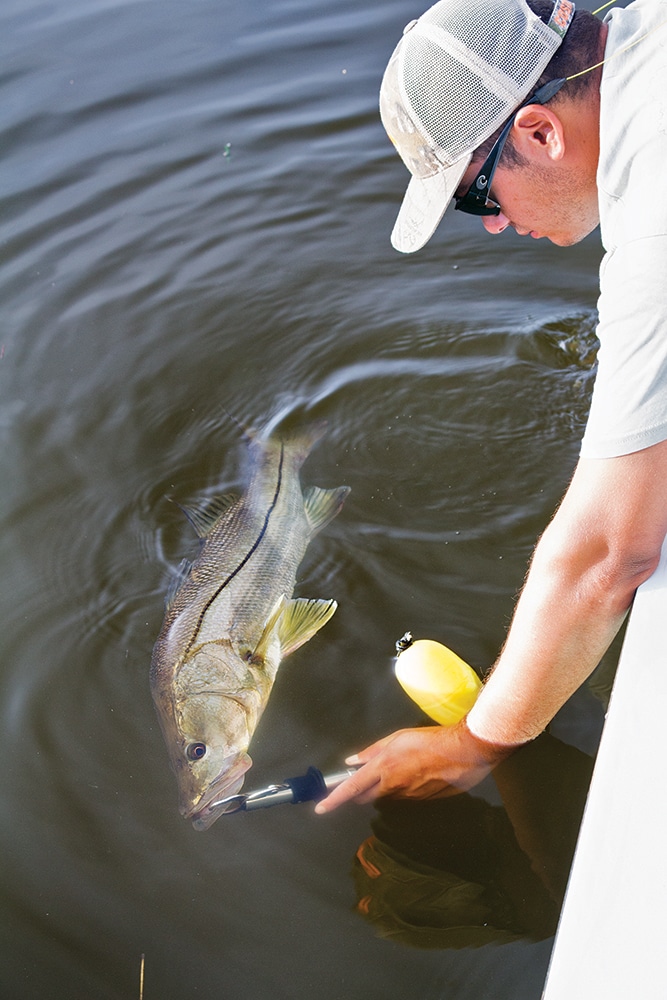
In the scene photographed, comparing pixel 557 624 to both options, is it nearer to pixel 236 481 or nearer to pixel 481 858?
pixel 481 858

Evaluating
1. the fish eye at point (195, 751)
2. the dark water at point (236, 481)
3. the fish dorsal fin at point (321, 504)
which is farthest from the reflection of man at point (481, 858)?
the fish dorsal fin at point (321, 504)

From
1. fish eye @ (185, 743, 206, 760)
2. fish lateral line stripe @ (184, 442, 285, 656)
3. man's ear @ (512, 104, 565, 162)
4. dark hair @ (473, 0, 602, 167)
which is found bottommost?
fish eye @ (185, 743, 206, 760)

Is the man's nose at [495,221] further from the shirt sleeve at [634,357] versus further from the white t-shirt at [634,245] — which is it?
the shirt sleeve at [634,357]

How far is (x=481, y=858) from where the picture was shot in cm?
278

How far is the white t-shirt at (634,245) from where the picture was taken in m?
1.97

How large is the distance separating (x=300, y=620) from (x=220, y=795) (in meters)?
0.79

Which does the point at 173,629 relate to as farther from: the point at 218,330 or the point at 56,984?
the point at 218,330

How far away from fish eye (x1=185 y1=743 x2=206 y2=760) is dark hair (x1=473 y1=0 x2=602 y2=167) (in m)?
2.02

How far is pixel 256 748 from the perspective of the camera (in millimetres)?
3139

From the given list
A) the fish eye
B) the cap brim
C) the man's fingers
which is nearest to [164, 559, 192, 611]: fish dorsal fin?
the fish eye

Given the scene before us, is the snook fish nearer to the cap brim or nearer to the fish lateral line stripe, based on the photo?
the fish lateral line stripe

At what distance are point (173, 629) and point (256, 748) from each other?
1.83 feet

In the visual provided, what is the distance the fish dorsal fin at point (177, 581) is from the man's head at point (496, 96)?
1823 mm

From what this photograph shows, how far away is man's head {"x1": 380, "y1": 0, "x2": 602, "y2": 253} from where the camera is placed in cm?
242
